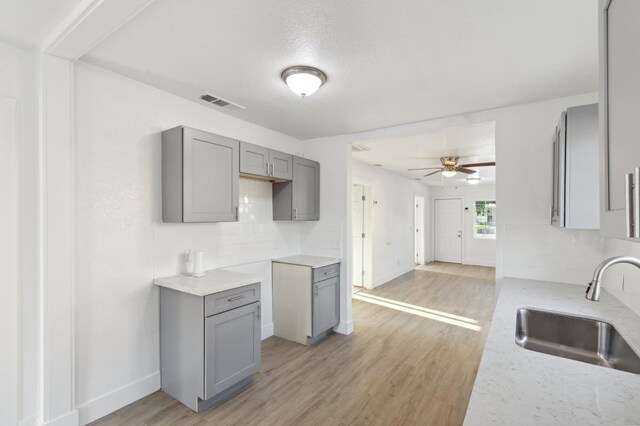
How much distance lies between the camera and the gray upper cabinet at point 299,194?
360 centimetres

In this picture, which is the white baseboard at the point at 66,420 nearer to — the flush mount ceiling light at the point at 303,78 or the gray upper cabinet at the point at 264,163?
the gray upper cabinet at the point at 264,163

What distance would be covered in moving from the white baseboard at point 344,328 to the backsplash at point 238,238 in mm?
1088

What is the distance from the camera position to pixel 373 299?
5.34m

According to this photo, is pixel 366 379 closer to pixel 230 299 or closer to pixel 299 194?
pixel 230 299

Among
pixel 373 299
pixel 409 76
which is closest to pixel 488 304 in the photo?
pixel 373 299

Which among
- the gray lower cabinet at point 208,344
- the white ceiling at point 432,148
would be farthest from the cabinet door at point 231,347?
the white ceiling at point 432,148

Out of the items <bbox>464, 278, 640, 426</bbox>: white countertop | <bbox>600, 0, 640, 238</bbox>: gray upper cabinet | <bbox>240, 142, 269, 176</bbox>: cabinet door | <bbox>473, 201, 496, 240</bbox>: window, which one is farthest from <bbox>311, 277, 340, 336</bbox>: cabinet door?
<bbox>473, 201, 496, 240</bbox>: window

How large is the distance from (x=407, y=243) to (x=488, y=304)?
9.74ft

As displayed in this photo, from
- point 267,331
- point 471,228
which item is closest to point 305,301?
point 267,331

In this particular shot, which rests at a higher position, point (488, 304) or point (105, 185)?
point (105, 185)

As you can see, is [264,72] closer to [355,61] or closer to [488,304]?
[355,61]

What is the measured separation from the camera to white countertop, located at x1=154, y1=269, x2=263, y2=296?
2276 mm

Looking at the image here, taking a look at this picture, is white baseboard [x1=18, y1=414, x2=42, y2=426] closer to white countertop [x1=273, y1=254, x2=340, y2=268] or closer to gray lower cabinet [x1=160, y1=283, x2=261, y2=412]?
gray lower cabinet [x1=160, y1=283, x2=261, y2=412]

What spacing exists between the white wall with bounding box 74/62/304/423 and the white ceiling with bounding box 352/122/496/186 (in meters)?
2.35
